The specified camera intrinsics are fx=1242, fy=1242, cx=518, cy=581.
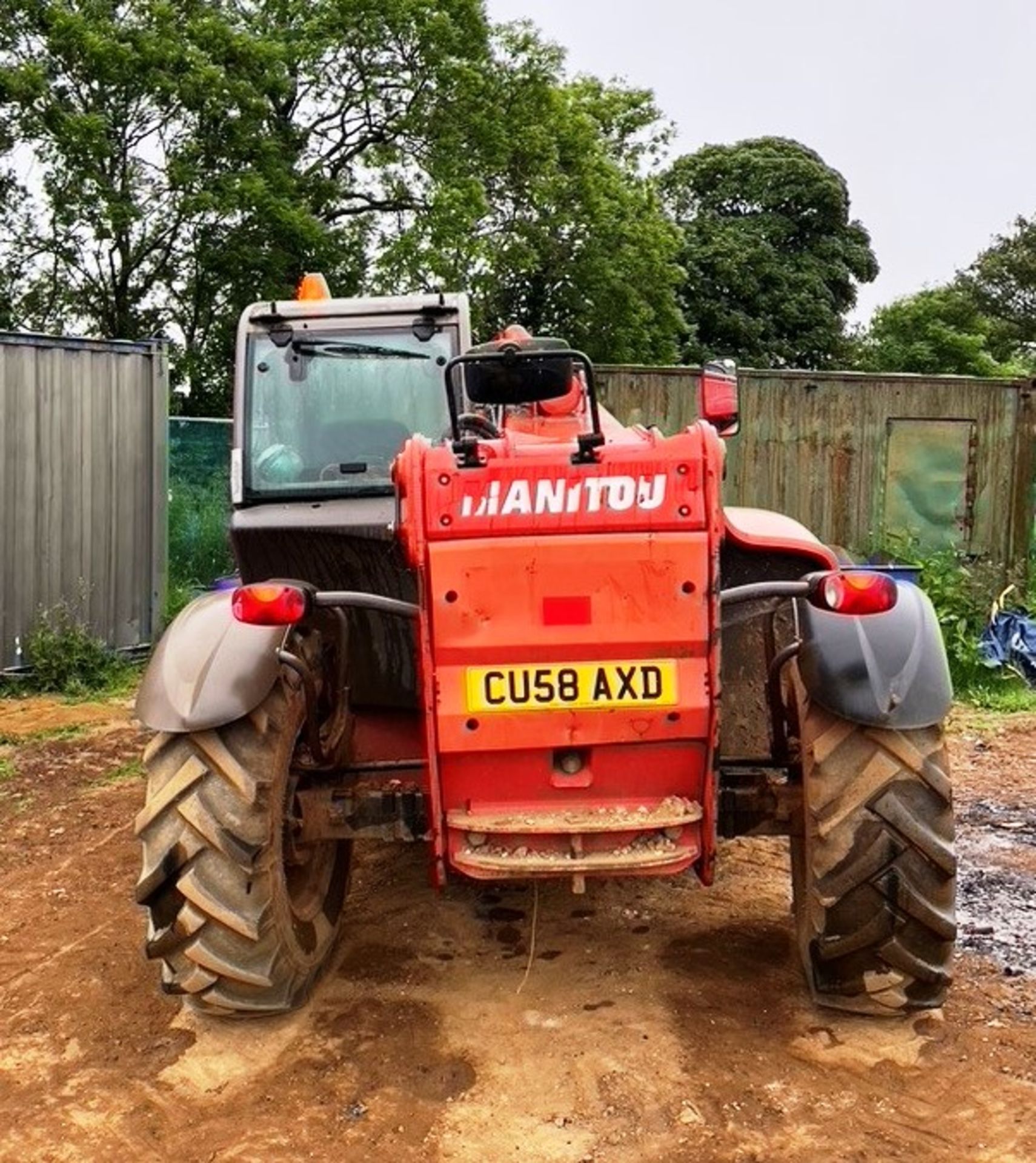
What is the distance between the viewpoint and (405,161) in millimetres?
17578

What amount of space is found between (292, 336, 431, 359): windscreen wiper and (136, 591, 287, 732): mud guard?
1.89 metres

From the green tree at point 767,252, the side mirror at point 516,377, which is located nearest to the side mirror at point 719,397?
the side mirror at point 516,377

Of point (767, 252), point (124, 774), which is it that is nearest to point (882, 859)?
point (124, 774)

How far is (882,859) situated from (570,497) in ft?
4.45

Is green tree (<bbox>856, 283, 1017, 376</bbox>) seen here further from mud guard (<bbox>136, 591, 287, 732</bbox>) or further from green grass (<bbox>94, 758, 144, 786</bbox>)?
mud guard (<bbox>136, 591, 287, 732</bbox>)

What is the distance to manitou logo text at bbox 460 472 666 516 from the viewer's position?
315 cm

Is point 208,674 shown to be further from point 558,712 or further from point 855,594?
point 855,594

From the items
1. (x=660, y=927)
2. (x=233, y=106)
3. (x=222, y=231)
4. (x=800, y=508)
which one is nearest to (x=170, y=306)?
(x=222, y=231)

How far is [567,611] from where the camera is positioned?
319 centimetres

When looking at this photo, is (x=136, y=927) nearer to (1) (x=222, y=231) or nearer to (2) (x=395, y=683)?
(2) (x=395, y=683)

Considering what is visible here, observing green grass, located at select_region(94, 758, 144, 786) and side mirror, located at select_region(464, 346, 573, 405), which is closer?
side mirror, located at select_region(464, 346, 573, 405)

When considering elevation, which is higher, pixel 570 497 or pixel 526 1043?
pixel 570 497

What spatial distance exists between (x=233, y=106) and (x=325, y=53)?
7.03 feet

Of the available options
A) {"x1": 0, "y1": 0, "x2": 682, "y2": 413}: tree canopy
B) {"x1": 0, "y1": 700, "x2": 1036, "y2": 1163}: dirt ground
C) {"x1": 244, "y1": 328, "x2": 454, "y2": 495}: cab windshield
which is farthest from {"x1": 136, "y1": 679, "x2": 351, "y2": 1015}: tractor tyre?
{"x1": 0, "y1": 0, "x2": 682, "y2": 413}: tree canopy
